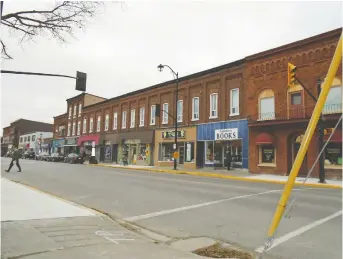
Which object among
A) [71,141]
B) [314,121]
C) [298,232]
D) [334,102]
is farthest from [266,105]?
[71,141]

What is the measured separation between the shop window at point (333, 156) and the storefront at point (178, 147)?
483 inches

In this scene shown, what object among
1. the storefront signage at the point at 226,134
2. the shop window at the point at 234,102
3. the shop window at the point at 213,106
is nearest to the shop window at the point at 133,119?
the shop window at the point at 213,106

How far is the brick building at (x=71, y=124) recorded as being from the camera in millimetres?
55375

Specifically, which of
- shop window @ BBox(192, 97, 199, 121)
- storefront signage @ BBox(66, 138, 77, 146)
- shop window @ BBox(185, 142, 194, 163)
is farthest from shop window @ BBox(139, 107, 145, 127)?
storefront signage @ BBox(66, 138, 77, 146)

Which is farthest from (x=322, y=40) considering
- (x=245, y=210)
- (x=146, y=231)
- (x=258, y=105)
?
(x=146, y=231)

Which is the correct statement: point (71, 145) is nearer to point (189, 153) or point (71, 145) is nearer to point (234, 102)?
point (189, 153)

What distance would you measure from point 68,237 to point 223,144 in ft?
77.0

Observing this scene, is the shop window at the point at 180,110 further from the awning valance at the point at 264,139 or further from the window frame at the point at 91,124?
the window frame at the point at 91,124


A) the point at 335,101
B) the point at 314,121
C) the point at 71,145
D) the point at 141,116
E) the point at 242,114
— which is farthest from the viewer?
the point at 71,145

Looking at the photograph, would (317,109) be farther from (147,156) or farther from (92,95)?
(92,95)

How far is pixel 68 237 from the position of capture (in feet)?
18.4

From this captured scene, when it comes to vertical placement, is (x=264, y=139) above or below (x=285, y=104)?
below

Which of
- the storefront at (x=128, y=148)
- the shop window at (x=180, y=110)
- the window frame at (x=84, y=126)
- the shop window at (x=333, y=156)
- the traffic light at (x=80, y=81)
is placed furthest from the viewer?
the window frame at (x=84, y=126)

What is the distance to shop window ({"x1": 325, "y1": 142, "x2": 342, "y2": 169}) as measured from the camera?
20.4 meters
